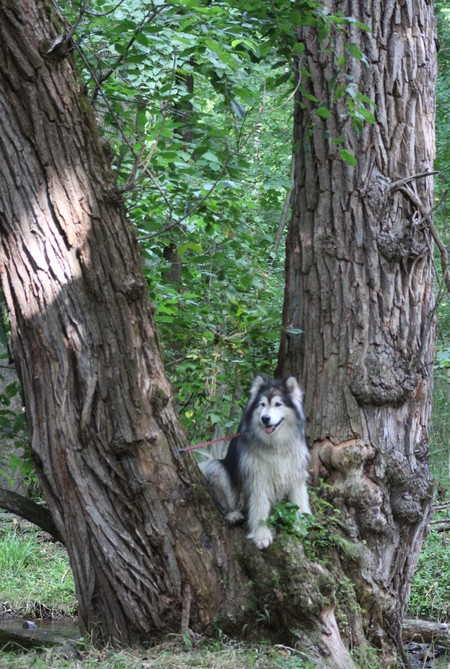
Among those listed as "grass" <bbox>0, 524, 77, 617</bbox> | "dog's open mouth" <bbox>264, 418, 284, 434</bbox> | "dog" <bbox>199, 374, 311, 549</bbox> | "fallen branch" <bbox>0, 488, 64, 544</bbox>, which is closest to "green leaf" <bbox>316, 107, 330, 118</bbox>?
"dog" <bbox>199, 374, 311, 549</bbox>

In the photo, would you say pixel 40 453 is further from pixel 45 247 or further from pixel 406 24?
pixel 406 24

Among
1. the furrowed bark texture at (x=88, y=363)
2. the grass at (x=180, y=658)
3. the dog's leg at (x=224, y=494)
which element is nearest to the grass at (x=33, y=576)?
the dog's leg at (x=224, y=494)

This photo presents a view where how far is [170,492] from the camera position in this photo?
4410mm

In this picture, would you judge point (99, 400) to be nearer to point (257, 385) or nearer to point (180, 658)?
point (257, 385)

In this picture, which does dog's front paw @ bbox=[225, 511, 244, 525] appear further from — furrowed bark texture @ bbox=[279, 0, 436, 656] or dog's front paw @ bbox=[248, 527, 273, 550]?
furrowed bark texture @ bbox=[279, 0, 436, 656]

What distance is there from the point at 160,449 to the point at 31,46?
7.42 ft

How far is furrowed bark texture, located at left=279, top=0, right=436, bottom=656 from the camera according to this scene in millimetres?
5051

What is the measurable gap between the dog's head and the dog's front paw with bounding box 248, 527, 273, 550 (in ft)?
1.99

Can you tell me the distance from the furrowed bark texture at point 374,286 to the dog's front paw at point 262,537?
0.60 meters

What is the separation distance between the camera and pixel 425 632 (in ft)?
22.0

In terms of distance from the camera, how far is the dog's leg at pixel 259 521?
4.61 meters

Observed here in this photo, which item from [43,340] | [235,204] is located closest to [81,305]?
[43,340]

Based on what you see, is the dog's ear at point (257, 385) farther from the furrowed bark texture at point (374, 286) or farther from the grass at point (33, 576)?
the grass at point (33, 576)

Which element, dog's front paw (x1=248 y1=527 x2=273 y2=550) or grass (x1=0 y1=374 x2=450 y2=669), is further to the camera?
dog's front paw (x1=248 y1=527 x2=273 y2=550)
